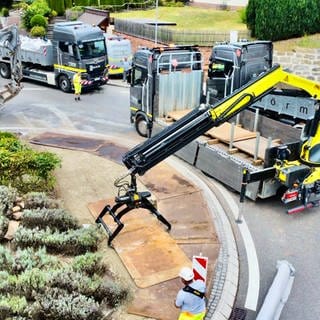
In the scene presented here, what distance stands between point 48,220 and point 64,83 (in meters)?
14.2

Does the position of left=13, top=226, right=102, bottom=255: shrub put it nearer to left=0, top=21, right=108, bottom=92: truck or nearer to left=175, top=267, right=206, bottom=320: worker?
left=175, top=267, right=206, bottom=320: worker

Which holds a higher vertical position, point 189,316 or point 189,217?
point 189,316

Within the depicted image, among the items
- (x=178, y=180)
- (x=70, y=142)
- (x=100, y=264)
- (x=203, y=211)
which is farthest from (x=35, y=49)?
(x=100, y=264)

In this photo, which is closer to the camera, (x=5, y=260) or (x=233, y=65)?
(x=5, y=260)

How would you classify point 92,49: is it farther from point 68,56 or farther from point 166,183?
point 166,183

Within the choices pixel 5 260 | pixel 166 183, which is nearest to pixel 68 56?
pixel 166 183

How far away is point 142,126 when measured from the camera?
15.7 metres

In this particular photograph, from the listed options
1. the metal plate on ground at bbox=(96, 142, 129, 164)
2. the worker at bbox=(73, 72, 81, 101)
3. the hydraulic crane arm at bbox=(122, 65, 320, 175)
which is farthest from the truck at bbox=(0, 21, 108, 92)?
the hydraulic crane arm at bbox=(122, 65, 320, 175)

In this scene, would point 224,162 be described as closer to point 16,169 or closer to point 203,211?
point 203,211

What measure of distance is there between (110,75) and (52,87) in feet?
11.8

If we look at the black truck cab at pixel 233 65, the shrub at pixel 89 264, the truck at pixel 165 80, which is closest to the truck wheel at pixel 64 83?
the truck at pixel 165 80

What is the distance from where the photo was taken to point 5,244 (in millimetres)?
9055

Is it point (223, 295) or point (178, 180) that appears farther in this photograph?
point (178, 180)

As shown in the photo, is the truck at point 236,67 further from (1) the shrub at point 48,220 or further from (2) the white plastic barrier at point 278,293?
(1) the shrub at point 48,220
